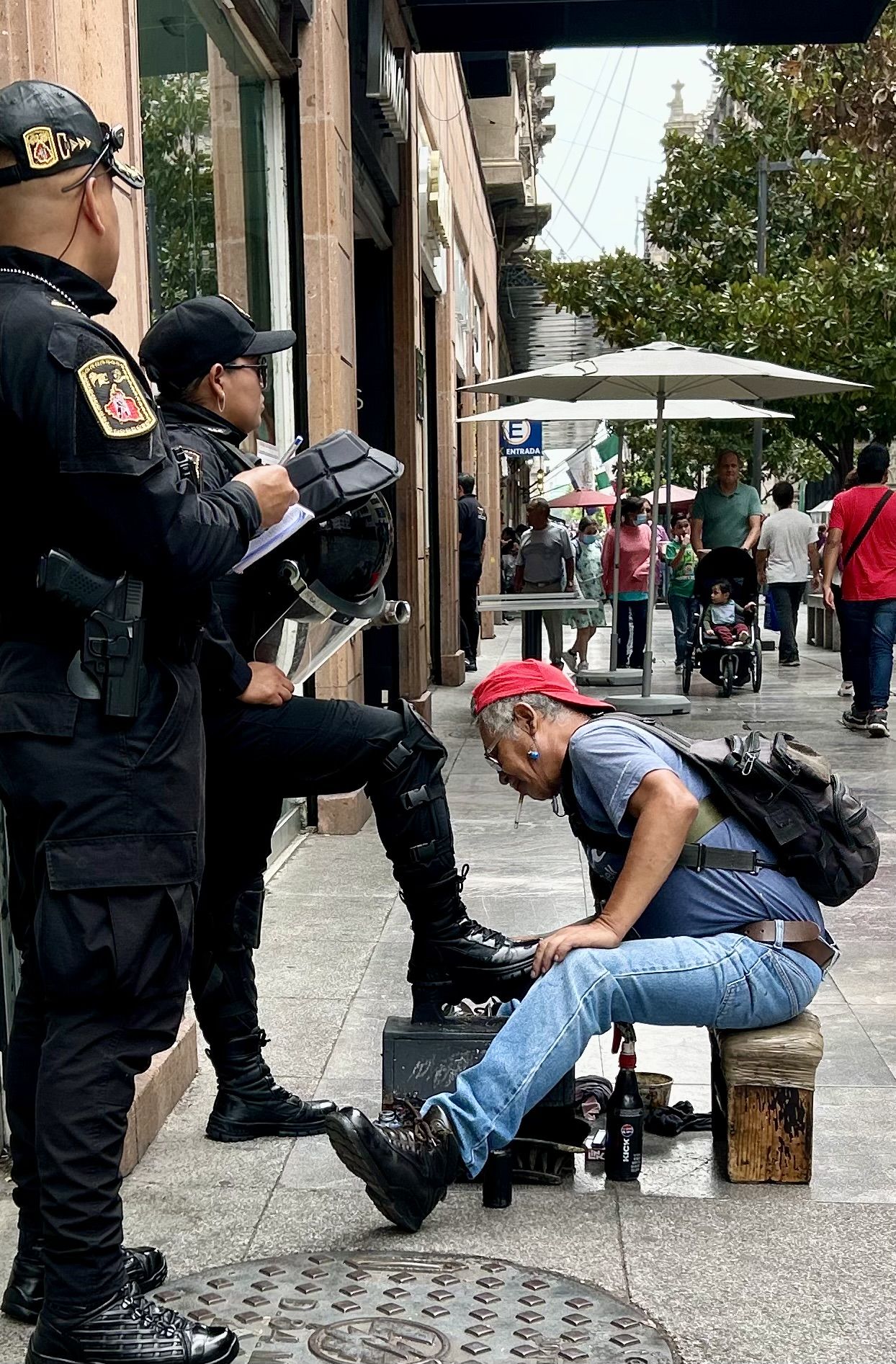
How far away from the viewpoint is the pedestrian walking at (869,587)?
11.2 meters

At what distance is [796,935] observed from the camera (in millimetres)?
3596

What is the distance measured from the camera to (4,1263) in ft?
10.5

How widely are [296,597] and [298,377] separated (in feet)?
13.6

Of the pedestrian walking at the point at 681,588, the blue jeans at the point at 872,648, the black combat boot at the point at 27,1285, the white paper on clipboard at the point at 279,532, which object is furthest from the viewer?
the pedestrian walking at the point at 681,588

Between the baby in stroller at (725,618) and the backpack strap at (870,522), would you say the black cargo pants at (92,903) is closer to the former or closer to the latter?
the backpack strap at (870,522)

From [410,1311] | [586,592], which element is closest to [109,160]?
[410,1311]

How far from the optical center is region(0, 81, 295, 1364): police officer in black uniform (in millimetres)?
2463

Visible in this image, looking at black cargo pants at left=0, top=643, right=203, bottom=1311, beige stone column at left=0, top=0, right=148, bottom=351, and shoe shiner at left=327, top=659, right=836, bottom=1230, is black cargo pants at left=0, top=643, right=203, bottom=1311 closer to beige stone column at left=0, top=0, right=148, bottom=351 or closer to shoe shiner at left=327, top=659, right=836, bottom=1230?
shoe shiner at left=327, top=659, right=836, bottom=1230

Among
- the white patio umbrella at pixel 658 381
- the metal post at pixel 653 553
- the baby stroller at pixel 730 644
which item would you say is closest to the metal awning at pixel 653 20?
the white patio umbrella at pixel 658 381

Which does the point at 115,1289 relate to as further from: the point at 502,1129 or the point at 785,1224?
the point at 785,1224

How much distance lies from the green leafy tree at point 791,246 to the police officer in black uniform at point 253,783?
396 inches

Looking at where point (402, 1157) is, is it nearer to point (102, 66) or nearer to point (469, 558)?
point (102, 66)

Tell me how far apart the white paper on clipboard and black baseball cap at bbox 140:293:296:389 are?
461mm

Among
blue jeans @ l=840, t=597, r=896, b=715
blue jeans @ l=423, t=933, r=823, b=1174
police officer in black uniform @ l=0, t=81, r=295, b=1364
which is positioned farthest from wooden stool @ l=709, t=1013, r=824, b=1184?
blue jeans @ l=840, t=597, r=896, b=715
